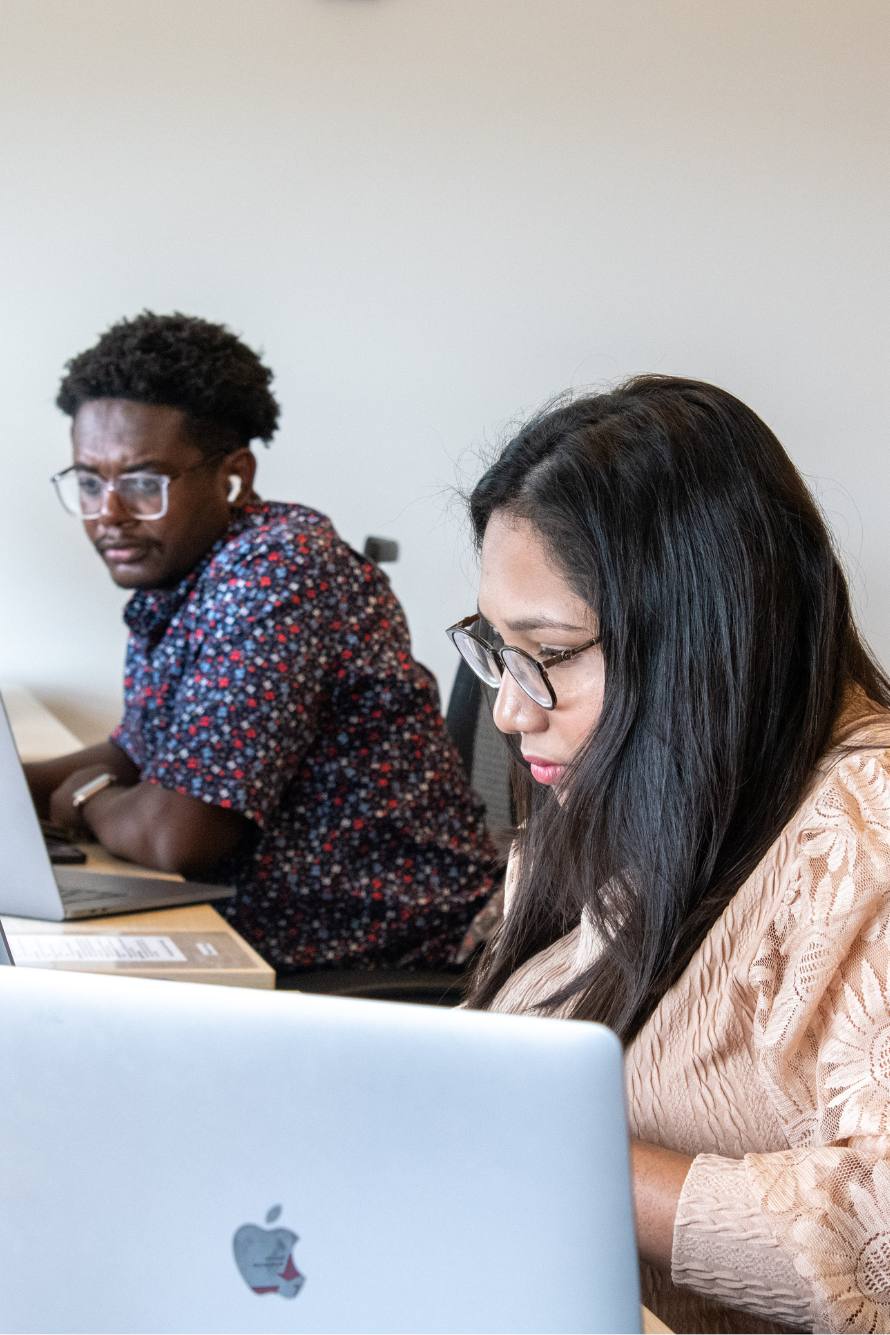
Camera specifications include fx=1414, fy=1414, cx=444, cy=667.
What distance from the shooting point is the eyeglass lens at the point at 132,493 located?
6.58 ft

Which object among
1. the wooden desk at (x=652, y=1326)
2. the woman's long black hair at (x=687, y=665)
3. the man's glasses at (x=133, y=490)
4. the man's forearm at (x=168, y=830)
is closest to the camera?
the wooden desk at (x=652, y=1326)

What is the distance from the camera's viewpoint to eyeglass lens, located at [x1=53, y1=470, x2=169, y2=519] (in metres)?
2.01

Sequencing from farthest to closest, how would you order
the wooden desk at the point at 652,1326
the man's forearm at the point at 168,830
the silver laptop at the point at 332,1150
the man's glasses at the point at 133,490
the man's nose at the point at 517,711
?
the man's glasses at the point at 133,490 < the man's forearm at the point at 168,830 < the man's nose at the point at 517,711 < the wooden desk at the point at 652,1326 < the silver laptop at the point at 332,1150

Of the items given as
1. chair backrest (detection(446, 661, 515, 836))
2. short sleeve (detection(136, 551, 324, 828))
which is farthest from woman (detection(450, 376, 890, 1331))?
chair backrest (detection(446, 661, 515, 836))

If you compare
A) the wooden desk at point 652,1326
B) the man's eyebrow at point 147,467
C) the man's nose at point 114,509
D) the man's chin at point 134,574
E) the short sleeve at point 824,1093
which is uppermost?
the man's eyebrow at point 147,467

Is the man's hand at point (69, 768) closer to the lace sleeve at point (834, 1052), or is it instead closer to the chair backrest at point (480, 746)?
the chair backrest at point (480, 746)

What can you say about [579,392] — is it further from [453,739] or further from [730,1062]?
[453,739]

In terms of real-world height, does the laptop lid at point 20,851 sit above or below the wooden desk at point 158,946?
above

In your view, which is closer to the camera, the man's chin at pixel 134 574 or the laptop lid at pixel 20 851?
the laptop lid at pixel 20 851

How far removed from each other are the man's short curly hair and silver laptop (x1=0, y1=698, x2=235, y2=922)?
0.68 metres

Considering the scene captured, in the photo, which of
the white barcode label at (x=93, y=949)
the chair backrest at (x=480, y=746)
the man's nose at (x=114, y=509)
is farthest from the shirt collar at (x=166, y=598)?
the white barcode label at (x=93, y=949)

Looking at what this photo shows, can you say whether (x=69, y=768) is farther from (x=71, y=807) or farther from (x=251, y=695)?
(x=251, y=695)

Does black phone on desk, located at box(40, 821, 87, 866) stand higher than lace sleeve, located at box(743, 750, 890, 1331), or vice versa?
lace sleeve, located at box(743, 750, 890, 1331)

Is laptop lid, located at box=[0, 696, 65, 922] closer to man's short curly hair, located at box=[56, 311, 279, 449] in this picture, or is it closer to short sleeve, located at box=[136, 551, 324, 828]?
short sleeve, located at box=[136, 551, 324, 828]
